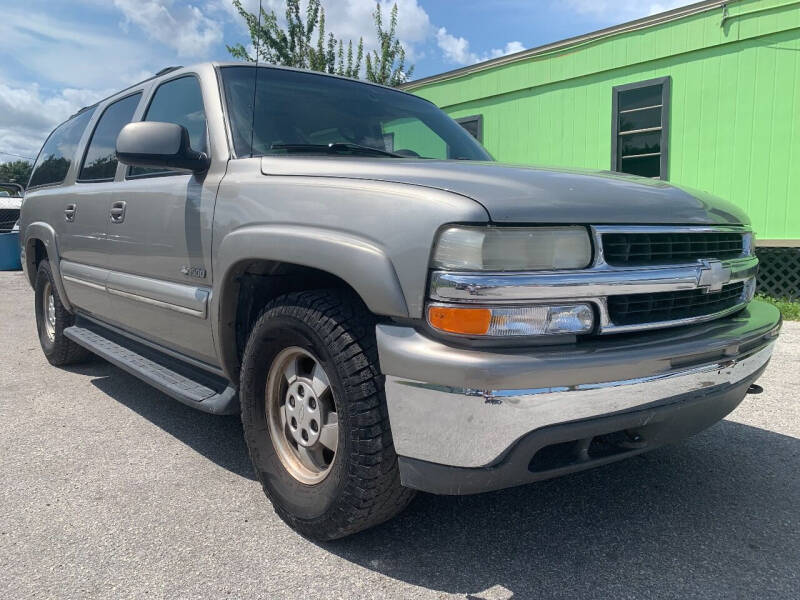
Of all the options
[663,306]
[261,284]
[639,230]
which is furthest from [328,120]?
[663,306]

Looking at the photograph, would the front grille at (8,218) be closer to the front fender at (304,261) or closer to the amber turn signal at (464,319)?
the front fender at (304,261)

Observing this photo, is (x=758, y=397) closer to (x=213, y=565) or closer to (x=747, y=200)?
(x=213, y=565)

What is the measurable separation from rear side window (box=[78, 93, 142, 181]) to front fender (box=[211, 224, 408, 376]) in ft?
5.48

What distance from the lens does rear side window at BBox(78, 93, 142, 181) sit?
3.97m

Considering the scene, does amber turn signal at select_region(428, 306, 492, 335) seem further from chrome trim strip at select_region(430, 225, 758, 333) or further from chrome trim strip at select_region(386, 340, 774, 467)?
chrome trim strip at select_region(386, 340, 774, 467)

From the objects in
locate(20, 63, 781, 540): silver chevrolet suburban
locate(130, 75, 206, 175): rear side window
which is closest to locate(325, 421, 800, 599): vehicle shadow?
locate(20, 63, 781, 540): silver chevrolet suburban

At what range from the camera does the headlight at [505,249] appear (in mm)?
1826

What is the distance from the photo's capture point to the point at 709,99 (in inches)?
326

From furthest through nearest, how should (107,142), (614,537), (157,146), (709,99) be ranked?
(709,99), (107,142), (157,146), (614,537)

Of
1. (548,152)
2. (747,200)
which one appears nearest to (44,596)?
(747,200)

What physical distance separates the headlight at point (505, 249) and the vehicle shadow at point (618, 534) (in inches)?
41.4

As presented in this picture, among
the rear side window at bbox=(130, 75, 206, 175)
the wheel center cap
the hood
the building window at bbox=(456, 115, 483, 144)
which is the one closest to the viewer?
the hood

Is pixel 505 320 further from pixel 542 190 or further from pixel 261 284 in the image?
pixel 261 284

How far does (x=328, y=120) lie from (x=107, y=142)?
6.08ft
